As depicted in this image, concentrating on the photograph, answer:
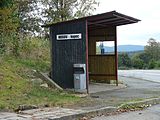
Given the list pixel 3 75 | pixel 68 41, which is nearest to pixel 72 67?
pixel 68 41

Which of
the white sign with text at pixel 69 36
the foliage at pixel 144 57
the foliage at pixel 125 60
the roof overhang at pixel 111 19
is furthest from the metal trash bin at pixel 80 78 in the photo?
the foliage at pixel 125 60

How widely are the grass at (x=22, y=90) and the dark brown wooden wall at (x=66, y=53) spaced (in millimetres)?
1207

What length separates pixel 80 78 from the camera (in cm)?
1609

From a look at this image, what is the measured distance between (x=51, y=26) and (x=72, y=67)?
6.75 ft

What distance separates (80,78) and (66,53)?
1.51 metres

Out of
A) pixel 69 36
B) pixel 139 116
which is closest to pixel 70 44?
pixel 69 36

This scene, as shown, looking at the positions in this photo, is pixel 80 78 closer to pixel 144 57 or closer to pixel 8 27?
pixel 8 27

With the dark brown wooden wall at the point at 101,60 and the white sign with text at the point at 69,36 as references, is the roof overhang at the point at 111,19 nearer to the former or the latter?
the white sign with text at the point at 69,36

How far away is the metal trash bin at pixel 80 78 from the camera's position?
16.1 meters

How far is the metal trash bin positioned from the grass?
0.83 metres

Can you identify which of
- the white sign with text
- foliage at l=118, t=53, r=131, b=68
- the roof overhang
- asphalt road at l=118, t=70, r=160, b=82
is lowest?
asphalt road at l=118, t=70, r=160, b=82

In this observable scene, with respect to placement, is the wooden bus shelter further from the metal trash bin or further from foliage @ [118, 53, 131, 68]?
foliage @ [118, 53, 131, 68]

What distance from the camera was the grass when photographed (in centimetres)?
1246

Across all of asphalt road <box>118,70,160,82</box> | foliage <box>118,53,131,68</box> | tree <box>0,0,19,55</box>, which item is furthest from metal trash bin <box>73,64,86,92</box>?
foliage <box>118,53,131,68</box>
